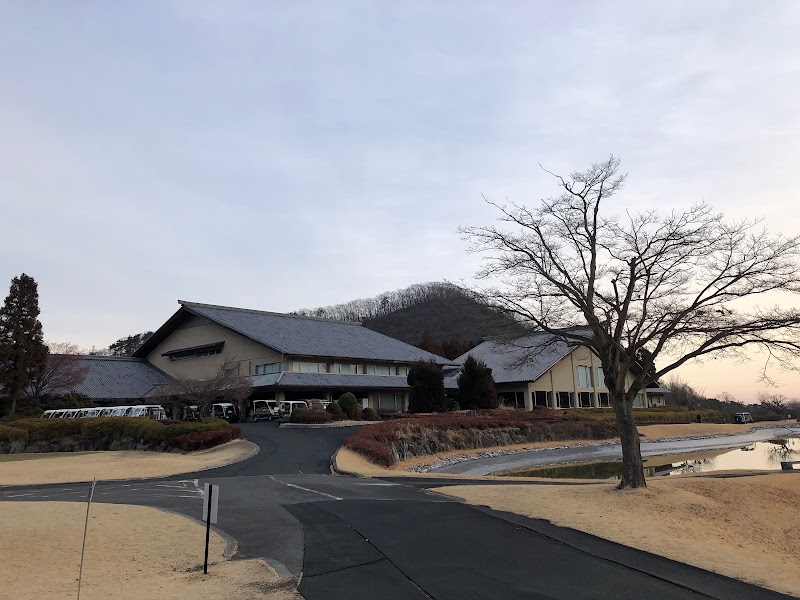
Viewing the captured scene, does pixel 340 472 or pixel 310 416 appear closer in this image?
pixel 340 472

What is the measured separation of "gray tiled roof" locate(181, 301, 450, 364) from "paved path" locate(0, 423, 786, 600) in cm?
3098

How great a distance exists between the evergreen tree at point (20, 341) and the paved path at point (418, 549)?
83.4 feet

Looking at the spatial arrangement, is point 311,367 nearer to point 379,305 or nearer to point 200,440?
point 200,440

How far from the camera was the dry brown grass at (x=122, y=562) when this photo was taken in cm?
746

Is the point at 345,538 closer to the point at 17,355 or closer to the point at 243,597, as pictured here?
the point at 243,597

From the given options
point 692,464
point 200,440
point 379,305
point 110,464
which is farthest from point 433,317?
point 110,464

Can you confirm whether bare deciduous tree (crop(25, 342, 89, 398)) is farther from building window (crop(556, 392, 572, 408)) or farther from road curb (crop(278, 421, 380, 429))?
building window (crop(556, 392, 572, 408))

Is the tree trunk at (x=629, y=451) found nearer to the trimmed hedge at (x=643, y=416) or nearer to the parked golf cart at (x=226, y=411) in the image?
the trimmed hedge at (x=643, y=416)

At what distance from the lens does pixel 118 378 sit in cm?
5372

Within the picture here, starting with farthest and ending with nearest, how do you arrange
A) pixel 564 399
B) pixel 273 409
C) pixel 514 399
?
1. pixel 564 399
2. pixel 514 399
3. pixel 273 409

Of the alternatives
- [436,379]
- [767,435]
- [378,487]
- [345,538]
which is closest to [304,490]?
[378,487]

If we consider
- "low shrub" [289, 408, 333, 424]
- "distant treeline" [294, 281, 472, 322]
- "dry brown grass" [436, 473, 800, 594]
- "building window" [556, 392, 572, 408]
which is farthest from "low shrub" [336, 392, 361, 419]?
"distant treeline" [294, 281, 472, 322]

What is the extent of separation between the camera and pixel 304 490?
16297mm

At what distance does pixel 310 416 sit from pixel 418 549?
27.3 meters
